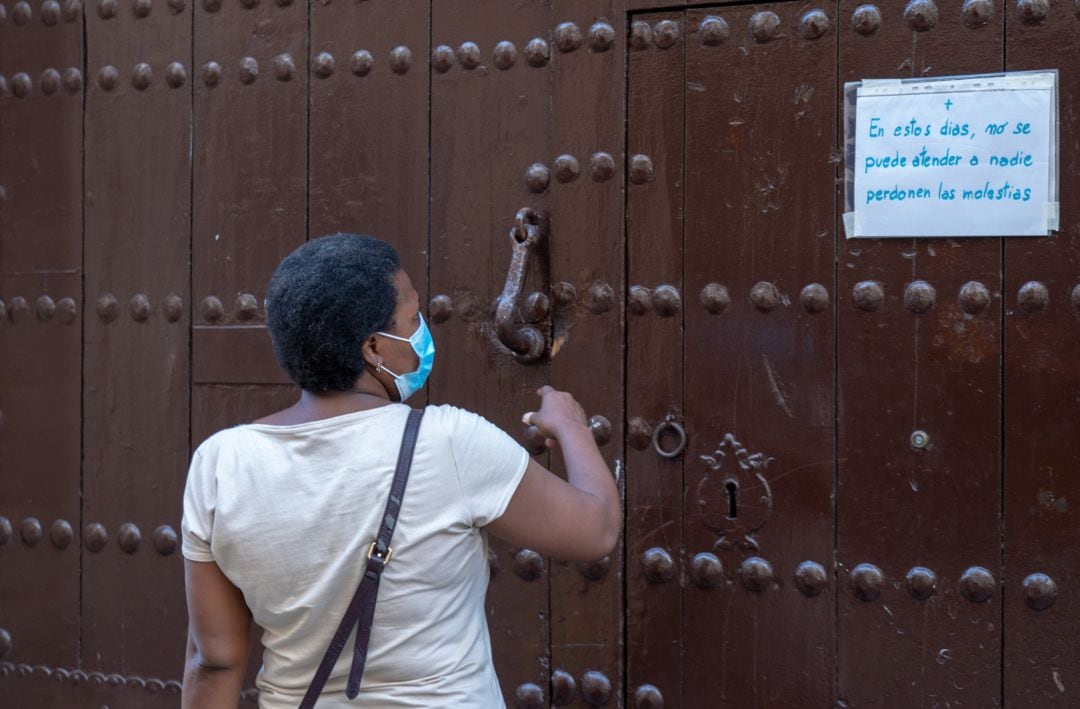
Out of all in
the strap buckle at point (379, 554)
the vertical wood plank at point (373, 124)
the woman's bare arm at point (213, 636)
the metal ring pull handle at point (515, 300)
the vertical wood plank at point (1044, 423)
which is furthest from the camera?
the vertical wood plank at point (373, 124)

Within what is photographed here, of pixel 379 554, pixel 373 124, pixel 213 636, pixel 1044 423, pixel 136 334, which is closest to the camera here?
pixel 379 554

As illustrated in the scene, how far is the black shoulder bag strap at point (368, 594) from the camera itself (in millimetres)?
1390

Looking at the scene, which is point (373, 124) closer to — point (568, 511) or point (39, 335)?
point (39, 335)

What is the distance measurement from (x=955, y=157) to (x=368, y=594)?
1237 millimetres

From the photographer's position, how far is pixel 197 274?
100 inches

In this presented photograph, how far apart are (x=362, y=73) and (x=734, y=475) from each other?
1.05 m

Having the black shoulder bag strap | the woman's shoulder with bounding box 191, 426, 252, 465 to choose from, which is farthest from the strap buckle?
the woman's shoulder with bounding box 191, 426, 252, 465

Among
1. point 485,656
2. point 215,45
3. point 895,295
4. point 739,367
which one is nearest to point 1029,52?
point 895,295

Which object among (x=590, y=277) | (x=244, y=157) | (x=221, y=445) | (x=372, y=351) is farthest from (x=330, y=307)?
(x=244, y=157)

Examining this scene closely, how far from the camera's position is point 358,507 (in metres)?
1.40

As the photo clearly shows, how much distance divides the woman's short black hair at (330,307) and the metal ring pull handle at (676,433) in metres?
0.85

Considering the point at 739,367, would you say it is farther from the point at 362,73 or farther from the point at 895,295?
the point at 362,73

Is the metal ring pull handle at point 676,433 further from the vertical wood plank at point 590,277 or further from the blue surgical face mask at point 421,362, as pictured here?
the blue surgical face mask at point 421,362

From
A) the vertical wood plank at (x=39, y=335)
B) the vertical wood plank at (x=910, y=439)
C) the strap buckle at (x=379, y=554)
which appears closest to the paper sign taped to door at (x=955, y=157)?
the vertical wood plank at (x=910, y=439)
